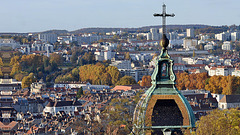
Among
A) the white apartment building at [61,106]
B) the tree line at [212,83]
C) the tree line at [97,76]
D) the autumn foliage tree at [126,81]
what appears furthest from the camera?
the tree line at [97,76]

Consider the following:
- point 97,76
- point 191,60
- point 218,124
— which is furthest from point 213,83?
point 218,124

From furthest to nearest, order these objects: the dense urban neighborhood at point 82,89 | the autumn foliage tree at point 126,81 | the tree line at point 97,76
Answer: the tree line at point 97,76
the autumn foliage tree at point 126,81
the dense urban neighborhood at point 82,89

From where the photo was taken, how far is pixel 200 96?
263 ft

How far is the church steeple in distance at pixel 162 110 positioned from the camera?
1396cm

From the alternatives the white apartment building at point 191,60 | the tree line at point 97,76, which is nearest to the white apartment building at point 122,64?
the white apartment building at point 191,60

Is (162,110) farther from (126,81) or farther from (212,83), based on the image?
(126,81)

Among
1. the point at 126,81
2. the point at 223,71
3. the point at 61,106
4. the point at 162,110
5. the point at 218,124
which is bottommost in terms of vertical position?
the point at 223,71

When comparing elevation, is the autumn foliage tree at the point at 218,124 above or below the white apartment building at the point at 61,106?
above

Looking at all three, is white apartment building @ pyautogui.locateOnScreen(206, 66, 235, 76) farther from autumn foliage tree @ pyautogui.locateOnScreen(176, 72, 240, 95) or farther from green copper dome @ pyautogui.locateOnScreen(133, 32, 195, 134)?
green copper dome @ pyautogui.locateOnScreen(133, 32, 195, 134)

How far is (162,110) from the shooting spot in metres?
14.0

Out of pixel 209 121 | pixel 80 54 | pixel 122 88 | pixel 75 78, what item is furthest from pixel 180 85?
pixel 209 121

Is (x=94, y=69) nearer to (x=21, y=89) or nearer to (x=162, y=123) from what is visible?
(x=21, y=89)

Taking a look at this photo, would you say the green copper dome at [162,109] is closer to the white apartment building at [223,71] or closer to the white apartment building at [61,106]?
the white apartment building at [61,106]

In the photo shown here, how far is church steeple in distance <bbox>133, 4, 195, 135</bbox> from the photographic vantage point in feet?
45.8
